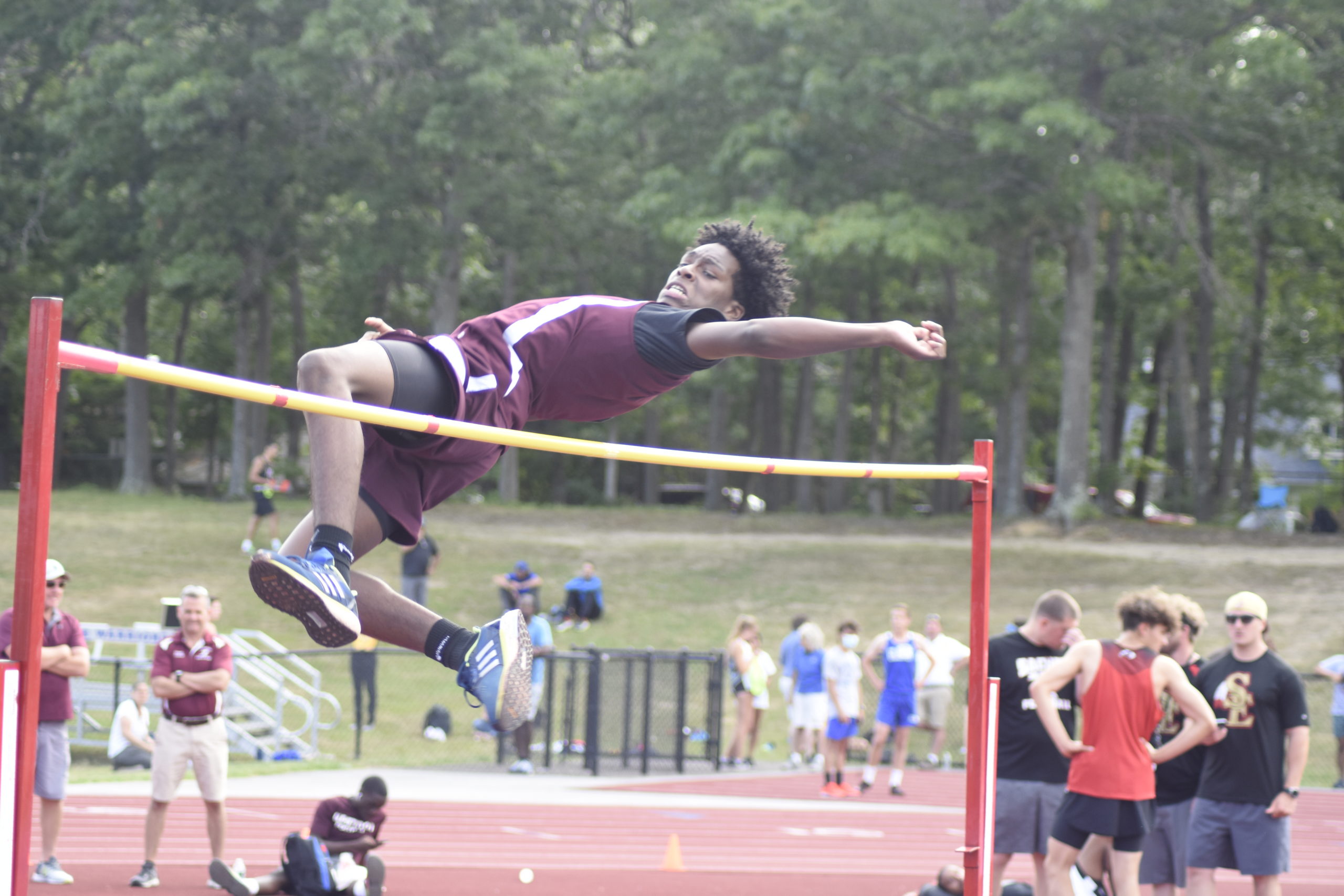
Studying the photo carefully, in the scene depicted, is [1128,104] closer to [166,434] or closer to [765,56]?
[765,56]

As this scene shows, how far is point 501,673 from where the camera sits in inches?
136

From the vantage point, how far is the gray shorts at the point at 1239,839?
5957 mm

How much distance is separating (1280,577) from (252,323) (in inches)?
1006

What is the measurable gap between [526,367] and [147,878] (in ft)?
16.6

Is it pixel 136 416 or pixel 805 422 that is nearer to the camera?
pixel 805 422

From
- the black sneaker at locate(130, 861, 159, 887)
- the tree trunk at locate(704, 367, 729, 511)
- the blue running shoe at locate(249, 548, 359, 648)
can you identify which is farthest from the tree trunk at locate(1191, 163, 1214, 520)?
the blue running shoe at locate(249, 548, 359, 648)

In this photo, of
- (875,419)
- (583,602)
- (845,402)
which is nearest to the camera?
(583,602)

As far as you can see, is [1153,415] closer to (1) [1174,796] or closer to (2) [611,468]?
(2) [611,468]

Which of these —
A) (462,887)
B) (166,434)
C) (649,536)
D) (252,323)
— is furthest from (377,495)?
(166,434)

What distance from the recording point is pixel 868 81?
2072cm

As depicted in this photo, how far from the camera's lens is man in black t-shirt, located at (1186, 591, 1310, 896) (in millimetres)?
5961

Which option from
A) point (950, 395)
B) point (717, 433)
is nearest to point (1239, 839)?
point (950, 395)

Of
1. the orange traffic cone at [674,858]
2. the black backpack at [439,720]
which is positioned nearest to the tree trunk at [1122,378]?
the black backpack at [439,720]

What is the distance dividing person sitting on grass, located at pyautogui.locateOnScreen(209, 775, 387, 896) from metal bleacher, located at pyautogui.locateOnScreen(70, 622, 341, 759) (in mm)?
4631
